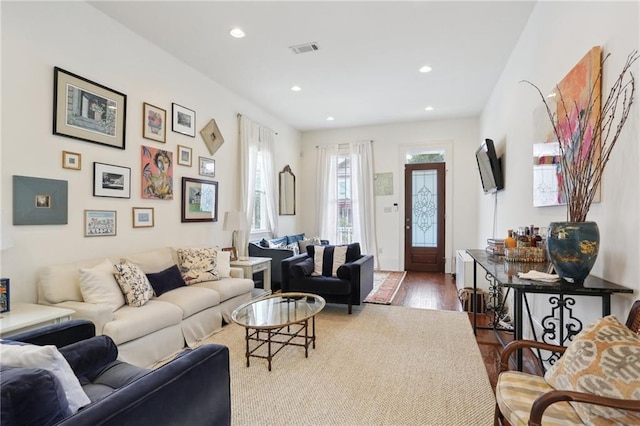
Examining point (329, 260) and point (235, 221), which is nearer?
point (329, 260)

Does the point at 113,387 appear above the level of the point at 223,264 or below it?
below

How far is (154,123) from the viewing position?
3.66 meters

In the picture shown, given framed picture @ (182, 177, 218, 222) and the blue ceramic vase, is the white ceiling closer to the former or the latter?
framed picture @ (182, 177, 218, 222)

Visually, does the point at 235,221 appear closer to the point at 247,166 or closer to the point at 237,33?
the point at 247,166

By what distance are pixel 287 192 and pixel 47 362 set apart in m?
5.76

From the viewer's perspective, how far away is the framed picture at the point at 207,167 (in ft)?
14.4

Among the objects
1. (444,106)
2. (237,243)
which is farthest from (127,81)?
(444,106)

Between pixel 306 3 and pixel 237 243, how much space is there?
3.24 metres

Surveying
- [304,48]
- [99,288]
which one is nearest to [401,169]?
[304,48]

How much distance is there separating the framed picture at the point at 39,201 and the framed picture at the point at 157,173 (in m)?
0.85

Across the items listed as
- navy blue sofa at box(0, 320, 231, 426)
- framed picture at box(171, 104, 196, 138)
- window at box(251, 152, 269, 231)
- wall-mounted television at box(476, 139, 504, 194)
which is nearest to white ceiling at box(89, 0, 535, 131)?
framed picture at box(171, 104, 196, 138)

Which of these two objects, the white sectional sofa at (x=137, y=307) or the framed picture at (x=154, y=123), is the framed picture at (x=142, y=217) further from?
the framed picture at (x=154, y=123)

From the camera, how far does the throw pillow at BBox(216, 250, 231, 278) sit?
3.90 meters

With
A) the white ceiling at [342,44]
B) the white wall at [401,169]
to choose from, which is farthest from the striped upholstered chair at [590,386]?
the white wall at [401,169]
